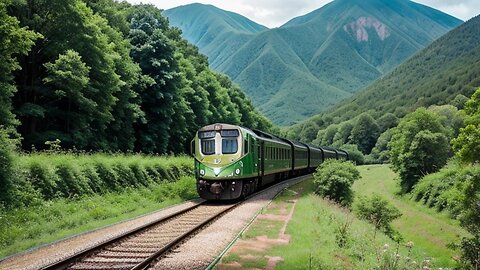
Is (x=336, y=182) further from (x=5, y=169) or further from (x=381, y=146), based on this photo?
(x=381, y=146)

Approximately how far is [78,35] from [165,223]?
20631 mm

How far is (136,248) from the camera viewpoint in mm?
12641

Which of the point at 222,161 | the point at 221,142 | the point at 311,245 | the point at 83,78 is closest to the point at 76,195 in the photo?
the point at 222,161

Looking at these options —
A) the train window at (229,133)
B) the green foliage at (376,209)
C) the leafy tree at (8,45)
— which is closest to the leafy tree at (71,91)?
the leafy tree at (8,45)

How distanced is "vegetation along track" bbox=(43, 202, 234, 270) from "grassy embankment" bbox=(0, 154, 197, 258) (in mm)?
2431

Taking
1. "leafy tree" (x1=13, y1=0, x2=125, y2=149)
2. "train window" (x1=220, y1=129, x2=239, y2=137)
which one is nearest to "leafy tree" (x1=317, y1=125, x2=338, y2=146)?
"leafy tree" (x1=13, y1=0, x2=125, y2=149)

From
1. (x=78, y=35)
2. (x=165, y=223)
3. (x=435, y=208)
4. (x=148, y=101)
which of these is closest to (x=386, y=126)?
(x=435, y=208)

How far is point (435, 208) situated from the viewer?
4478 centimetres

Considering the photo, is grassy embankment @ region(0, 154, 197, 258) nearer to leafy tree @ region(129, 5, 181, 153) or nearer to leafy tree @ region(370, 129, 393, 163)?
leafy tree @ region(129, 5, 181, 153)

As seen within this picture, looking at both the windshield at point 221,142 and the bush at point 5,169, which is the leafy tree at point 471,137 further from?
the bush at point 5,169

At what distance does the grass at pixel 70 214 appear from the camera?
46.1 ft

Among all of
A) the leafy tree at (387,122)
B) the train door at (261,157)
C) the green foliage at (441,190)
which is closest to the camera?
the train door at (261,157)

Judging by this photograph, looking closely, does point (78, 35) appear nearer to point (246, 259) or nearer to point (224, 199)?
point (224, 199)

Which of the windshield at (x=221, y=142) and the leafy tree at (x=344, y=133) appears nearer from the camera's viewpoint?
the windshield at (x=221, y=142)
